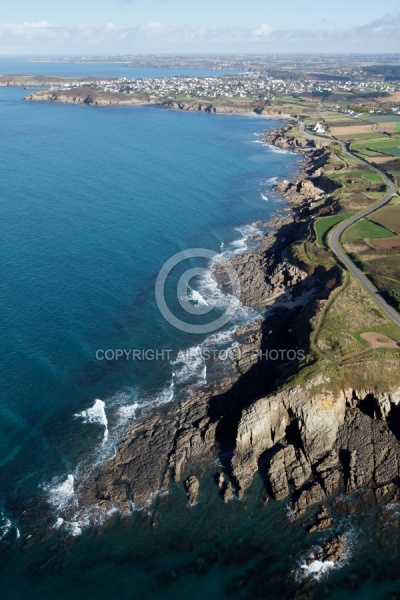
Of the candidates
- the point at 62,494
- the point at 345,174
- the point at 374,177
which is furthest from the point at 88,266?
the point at 374,177

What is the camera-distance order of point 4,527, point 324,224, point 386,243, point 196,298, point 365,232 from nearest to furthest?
point 4,527 → point 196,298 → point 386,243 → point 365,232 → point 324,224

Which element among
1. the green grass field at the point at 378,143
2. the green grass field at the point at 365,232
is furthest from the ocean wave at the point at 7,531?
the green grass field at the point at 378,143

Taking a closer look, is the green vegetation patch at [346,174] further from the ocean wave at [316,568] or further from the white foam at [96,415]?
the ocean wave at [316,568]

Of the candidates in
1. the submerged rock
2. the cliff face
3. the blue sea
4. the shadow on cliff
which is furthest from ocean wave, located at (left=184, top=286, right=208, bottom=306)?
the submerged rock

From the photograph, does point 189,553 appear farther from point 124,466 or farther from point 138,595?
point 124,466

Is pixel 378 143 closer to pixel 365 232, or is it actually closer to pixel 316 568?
pixel 365 232

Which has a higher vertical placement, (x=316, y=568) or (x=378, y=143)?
(x=378, y=143)

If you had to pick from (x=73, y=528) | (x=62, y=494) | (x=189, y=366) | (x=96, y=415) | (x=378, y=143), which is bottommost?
(x=73, y=528)
